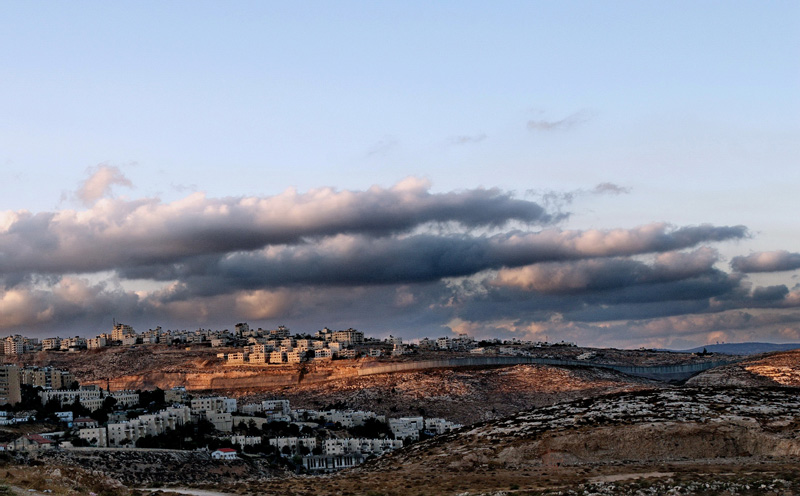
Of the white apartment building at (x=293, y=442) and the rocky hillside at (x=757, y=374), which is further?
the rocky hillside at (x=757, y=374)

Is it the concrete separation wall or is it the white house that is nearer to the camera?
the white house

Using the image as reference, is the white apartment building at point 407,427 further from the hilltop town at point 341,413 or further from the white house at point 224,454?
the white house at point 224,454

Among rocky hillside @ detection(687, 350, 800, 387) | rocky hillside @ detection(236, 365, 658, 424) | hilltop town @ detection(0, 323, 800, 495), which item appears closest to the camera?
hilltop town @ detection(0, 323, 800, 495)

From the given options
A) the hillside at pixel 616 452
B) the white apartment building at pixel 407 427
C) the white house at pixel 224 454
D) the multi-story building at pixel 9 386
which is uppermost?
the multi-story building at pixel 9 386

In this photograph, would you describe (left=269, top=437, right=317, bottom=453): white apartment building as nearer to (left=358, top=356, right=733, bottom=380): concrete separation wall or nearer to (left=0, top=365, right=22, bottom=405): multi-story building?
(left=0, top=365, right=22, bottom=405): multi-story building

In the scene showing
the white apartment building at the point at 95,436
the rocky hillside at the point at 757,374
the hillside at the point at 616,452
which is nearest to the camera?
the hillside at the point at 616,452

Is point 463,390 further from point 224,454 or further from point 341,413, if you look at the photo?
point 224,454

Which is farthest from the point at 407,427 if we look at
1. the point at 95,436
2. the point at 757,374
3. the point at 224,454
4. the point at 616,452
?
the point at 616,452

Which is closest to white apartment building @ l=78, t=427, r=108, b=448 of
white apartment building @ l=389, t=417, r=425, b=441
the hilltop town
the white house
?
the hilltop town

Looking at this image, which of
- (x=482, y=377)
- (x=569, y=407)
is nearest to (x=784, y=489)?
(x=569, y=407)

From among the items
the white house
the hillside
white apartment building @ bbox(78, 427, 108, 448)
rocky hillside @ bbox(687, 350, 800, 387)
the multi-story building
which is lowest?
the white house

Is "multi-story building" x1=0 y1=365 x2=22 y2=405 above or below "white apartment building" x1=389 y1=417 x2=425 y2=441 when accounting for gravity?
above

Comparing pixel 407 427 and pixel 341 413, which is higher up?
pixel 341 413

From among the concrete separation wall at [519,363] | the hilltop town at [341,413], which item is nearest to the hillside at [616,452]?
the hilltop town at [341,413]
